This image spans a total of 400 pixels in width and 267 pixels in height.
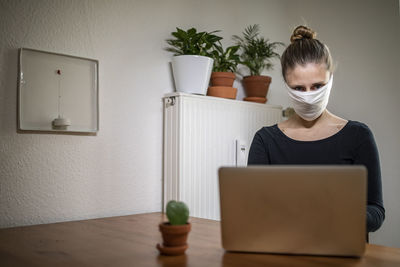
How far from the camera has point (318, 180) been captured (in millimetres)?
849

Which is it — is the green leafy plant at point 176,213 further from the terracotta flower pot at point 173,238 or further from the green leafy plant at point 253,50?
the green leafy plant at point 253,50

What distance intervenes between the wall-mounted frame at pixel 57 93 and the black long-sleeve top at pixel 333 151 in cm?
80

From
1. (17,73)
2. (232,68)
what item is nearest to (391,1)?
(232,68)

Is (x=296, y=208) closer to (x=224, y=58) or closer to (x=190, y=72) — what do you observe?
(x=190, y=72)

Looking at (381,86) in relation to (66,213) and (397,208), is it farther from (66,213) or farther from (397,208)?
(66,213)

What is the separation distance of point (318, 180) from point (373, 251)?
33 centimetres

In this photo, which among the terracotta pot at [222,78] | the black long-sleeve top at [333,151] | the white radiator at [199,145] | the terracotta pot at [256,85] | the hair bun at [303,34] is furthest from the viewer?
the terracotta pot at [256,85]

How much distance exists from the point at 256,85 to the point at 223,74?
0.31 meters

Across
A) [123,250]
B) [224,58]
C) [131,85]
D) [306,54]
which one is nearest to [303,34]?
[306,54]

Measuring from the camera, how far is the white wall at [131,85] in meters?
1.69

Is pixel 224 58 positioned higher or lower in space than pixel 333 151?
higher

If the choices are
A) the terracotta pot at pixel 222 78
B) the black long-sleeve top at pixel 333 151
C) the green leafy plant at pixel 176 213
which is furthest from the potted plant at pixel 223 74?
the green leafy plant at pixel 176 213

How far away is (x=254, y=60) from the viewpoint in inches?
103

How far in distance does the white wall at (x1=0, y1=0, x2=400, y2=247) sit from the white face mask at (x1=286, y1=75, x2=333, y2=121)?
0.87 m
